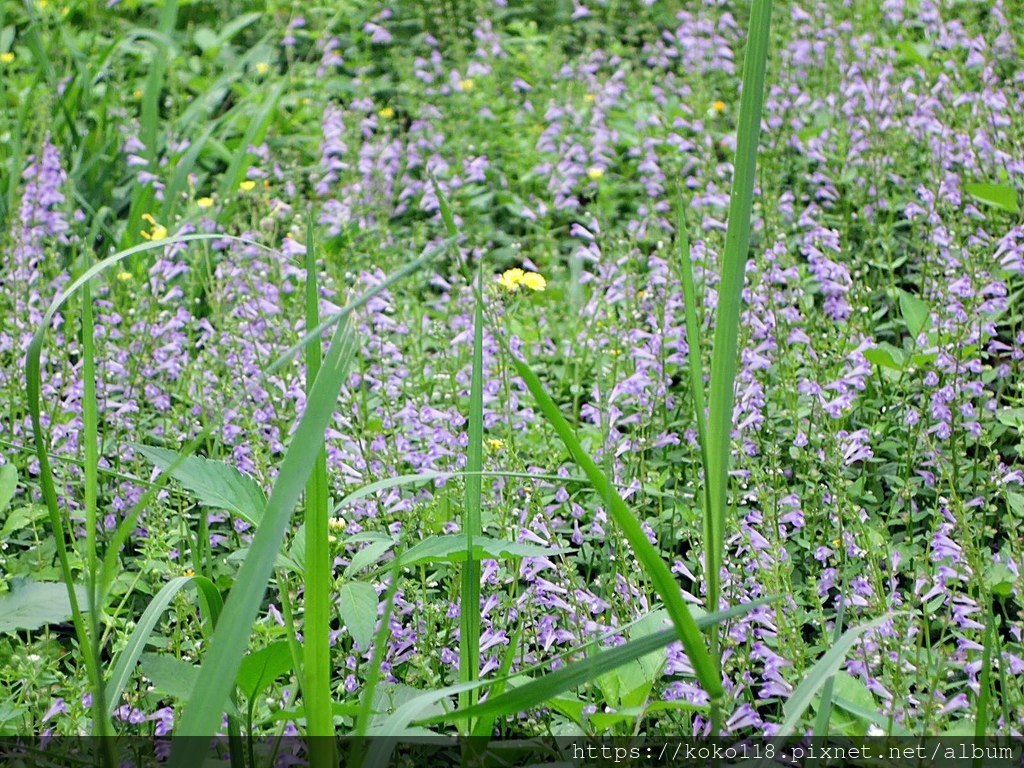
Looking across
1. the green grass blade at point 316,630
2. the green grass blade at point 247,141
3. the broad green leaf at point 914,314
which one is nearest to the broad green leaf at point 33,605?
the green grass blade at point 316,630

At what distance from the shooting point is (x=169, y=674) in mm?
1824

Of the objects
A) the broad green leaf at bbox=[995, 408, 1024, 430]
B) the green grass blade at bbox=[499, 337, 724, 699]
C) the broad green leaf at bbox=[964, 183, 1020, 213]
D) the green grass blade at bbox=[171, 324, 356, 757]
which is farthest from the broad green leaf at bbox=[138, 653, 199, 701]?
the broad green leaf at bbox=[964, 183, 1020, 213]

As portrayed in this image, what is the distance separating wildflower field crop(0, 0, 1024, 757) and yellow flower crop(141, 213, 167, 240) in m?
0.02

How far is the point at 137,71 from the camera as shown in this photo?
6.27 m

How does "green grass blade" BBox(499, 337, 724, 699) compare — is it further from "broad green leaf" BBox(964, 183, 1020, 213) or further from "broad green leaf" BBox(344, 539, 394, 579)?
"broad green leaf" BBox(964, 183, 1020, 213)

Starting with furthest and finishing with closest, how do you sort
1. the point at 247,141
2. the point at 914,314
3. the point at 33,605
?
the point at 247,141 → the point at 914,314 → the point at 33,605

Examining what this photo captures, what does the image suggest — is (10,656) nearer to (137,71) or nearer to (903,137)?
(903,137)

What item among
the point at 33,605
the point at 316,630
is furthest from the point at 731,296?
the point at 33,605

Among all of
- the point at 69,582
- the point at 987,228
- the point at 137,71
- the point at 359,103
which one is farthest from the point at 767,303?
the point at 137,71

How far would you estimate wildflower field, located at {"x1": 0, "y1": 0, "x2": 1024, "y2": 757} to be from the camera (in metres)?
1.75

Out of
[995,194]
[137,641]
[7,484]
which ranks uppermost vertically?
[995,194]

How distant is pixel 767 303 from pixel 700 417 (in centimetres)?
155

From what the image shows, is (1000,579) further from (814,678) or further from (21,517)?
(21,517)

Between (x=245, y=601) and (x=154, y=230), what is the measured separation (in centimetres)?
315
